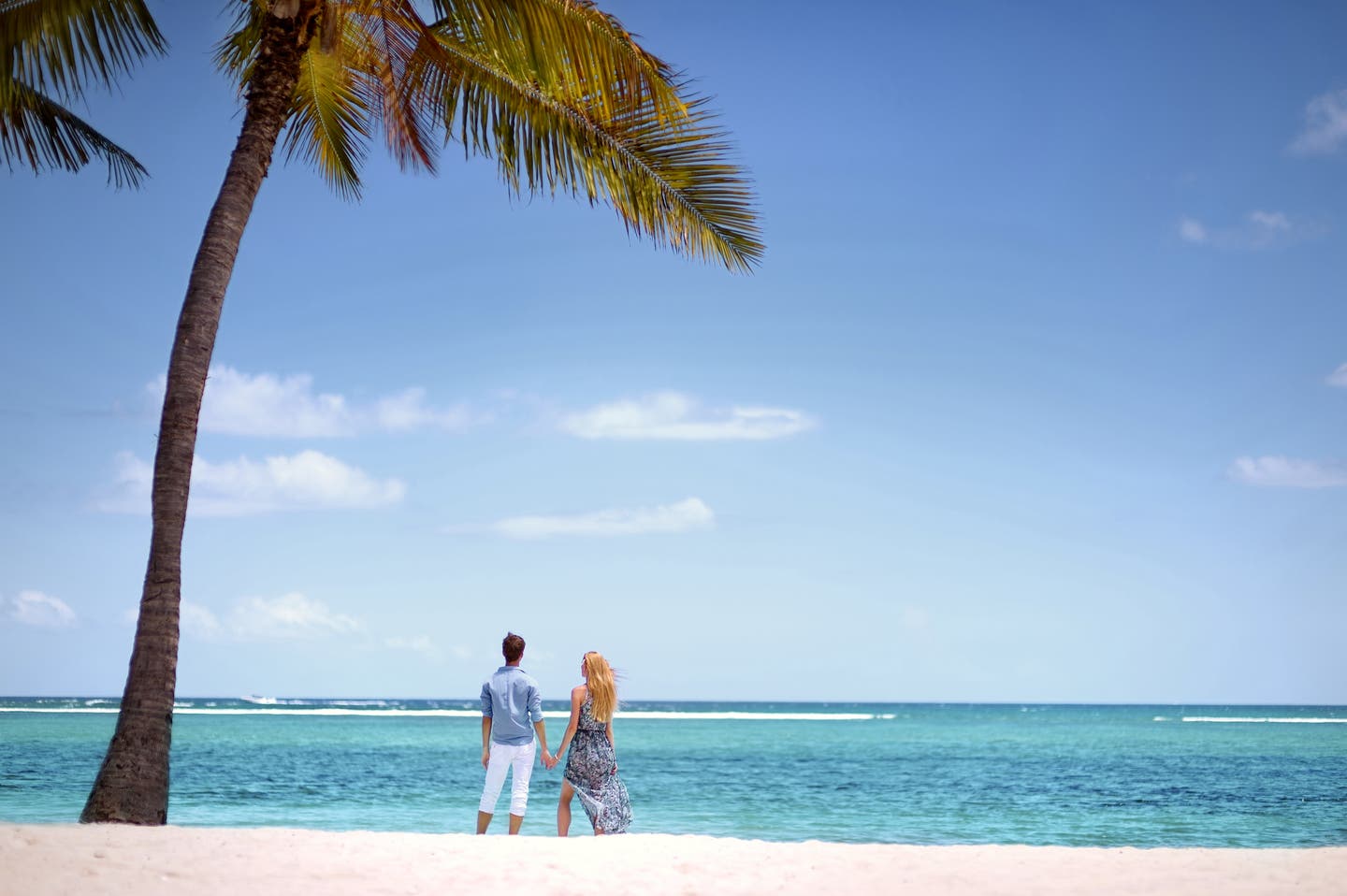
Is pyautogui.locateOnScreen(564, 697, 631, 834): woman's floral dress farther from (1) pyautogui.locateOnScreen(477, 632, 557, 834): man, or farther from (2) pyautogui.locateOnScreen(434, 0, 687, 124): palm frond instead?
(2) pyautogui.locateOnScreen(434, 0, 687, 124): palm frond

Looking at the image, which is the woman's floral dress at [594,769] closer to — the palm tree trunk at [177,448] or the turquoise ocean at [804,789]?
the palm tree trunk at [177,448]

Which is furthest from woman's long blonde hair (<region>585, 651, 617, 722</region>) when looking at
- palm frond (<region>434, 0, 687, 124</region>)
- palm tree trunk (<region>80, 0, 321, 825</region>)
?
palm frond (<region>434, 0, 687, 124</region>)

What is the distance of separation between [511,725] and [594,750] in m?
0.82

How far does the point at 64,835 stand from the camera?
23.3 ft

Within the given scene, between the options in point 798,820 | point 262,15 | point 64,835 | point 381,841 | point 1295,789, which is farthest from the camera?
point 1295,789

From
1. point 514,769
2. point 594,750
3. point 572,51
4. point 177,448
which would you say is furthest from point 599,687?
point 572,51

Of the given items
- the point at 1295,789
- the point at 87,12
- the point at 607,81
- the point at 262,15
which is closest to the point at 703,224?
the point at 607,81

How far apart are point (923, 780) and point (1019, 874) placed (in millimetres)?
18933

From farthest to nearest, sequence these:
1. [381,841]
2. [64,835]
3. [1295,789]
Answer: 1. [1295,789]
2. [381,841]
3. [64,835]

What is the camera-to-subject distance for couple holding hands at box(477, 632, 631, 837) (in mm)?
8945

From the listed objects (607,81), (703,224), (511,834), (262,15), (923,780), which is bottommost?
(923,780)

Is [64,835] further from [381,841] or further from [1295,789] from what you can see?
[1295,789]

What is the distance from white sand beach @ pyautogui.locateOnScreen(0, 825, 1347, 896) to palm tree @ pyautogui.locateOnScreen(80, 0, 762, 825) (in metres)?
1.13

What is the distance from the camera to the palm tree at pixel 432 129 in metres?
8.30
